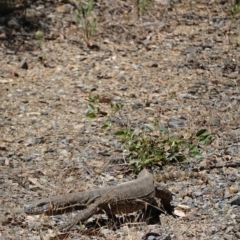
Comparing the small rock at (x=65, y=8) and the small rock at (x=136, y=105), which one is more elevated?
the small rock at (x=65, y=8)

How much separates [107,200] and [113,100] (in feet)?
6.77

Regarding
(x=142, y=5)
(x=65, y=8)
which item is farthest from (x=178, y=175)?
(x=65, y=8)

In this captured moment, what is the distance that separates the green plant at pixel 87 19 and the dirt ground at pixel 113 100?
60 mm

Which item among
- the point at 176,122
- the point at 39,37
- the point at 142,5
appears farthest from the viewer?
the point at 142,5

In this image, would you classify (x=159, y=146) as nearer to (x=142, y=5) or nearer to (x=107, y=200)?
(x=107, y=200)

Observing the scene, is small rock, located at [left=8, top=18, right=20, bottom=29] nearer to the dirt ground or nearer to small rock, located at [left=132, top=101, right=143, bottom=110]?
the dirt ground

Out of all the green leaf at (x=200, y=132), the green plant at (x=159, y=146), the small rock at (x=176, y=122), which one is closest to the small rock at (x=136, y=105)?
the small rock at (x=176, y=122)

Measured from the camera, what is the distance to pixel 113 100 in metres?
5.99

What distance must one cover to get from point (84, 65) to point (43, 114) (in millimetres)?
1100

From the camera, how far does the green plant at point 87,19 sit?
705cm

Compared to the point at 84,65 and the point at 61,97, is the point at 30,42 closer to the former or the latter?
the point at 84,65

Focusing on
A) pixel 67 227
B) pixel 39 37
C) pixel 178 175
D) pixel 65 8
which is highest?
pixel 65 8

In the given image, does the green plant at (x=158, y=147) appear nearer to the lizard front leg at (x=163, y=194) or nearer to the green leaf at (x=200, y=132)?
the green leaf at (x=200, y=132)

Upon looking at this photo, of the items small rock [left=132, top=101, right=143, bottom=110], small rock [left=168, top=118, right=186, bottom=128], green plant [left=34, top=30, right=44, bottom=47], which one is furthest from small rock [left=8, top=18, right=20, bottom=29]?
small rock [left=168, top=118, right=186, bottom=128]
